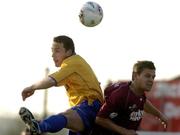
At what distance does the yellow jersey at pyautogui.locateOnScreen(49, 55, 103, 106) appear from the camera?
1369 cm

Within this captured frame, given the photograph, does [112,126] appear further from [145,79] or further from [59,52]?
[59,52]

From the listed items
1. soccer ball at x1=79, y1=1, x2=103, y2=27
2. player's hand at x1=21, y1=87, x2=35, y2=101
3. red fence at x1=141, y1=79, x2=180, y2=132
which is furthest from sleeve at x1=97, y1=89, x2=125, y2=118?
red fence at x1=141, y1=79, x2=180, y2=132

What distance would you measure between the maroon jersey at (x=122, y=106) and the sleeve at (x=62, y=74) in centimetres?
70

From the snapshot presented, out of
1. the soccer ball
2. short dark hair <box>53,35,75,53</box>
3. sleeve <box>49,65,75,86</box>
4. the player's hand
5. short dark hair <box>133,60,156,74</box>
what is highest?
the soccer ball

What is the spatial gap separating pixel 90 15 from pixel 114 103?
205 centimetres

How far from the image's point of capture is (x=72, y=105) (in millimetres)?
13969

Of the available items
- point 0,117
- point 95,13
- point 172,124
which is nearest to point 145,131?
point 172,124

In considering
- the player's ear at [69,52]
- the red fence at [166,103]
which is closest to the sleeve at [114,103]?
the player's ear at [69,52]

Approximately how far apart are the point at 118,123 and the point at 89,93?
2.31 ft

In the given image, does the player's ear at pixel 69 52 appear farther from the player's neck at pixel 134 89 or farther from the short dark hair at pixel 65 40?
the player's neck at pixel 134 89

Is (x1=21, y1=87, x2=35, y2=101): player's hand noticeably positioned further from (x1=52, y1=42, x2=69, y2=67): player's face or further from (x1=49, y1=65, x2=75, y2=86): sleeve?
(x1=52, y1=42, x2=69, y2=67): player's face

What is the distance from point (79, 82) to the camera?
13805mm

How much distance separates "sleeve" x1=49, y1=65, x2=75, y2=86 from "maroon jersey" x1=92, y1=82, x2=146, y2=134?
0.70 m

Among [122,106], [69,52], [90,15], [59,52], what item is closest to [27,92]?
[59,52]
